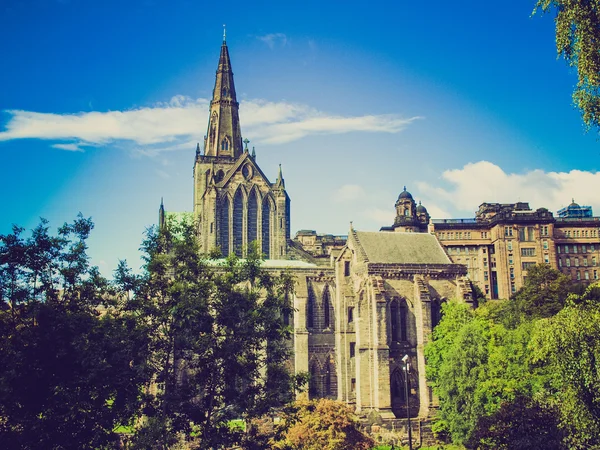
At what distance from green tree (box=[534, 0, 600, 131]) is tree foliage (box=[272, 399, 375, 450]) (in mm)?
22095

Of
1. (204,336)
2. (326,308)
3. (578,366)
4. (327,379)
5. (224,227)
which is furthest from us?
(224,227)

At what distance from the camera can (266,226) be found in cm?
7856

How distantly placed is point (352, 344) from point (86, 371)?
33.0 m

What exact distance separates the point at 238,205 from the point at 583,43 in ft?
203

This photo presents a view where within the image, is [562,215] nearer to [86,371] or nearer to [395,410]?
[395,410]

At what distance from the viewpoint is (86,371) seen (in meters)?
26.5

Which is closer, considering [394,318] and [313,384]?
[394,318]

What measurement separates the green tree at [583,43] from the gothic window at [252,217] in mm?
59785

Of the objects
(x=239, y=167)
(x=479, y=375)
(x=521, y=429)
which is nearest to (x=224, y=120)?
(x=239, y=167)

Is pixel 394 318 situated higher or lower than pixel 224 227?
lower

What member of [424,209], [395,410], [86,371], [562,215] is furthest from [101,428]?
[562,215]

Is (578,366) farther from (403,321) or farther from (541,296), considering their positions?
(541,296)

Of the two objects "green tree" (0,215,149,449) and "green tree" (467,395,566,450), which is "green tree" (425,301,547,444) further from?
"green tree" (0,215,149,449)

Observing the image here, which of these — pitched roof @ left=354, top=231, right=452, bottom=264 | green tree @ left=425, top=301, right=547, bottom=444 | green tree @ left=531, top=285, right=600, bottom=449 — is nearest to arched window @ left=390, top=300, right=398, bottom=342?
pitched roof @ left=354, top=231, right=452, bottom=264
